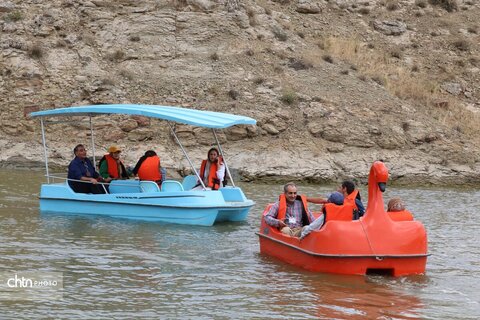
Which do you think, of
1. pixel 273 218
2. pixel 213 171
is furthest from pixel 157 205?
pixel 273 218

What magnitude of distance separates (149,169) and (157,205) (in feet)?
3.94

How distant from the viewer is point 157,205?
17.8 metres

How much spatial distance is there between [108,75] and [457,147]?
41.9 ft

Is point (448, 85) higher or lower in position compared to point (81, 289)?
higher

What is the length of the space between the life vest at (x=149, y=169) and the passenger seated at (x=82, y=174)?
3.09 ft

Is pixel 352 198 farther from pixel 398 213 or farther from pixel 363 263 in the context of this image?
pixel 363 263

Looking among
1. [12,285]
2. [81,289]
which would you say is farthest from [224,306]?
[12,285]

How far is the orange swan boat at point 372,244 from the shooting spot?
41.5ft

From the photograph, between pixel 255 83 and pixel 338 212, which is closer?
pixel 338 212

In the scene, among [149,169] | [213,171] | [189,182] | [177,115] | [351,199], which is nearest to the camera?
[351,199]

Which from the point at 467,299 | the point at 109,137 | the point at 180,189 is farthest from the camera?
the point at 109,137

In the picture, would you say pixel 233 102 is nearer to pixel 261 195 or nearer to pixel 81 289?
pixel 261 195

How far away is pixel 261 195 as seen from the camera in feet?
78.6

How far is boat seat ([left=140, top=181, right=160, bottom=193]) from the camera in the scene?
18219mm
